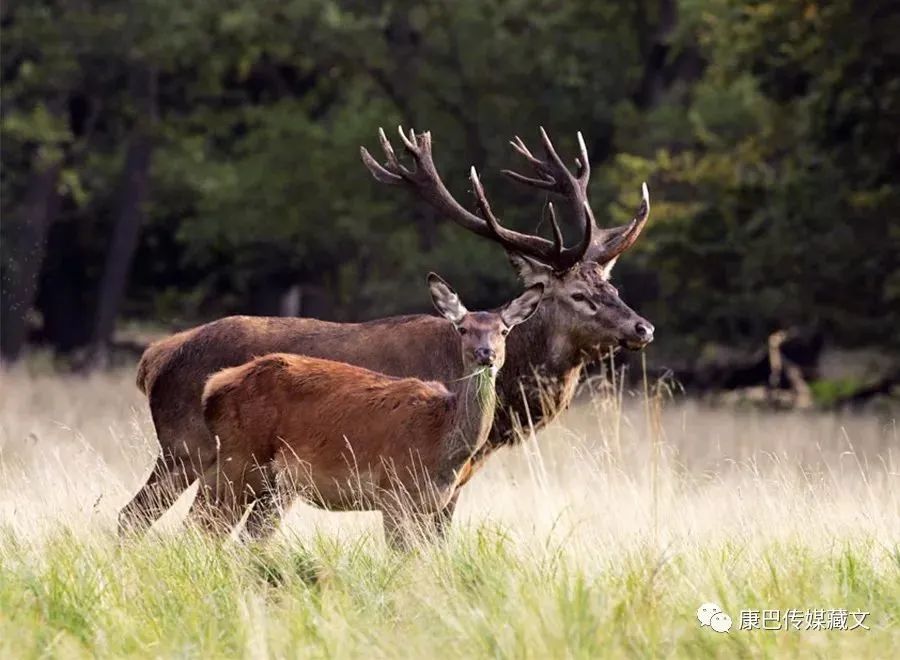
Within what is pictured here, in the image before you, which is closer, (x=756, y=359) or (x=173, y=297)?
(x=756, y=359)

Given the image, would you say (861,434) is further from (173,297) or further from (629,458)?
(173,297)

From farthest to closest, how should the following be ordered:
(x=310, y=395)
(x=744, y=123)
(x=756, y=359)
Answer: (x=756, y=359) < (x=744, y=123) < (x=310, y=395)

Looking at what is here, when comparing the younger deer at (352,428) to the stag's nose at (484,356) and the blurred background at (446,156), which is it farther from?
the blurred background at (446,156)

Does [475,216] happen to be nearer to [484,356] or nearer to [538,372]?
[538,372]

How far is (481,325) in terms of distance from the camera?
742 centimetres

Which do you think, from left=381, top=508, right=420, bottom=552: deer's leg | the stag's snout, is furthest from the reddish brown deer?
left=381, top=508, right=420, bottom=552: deer's leg

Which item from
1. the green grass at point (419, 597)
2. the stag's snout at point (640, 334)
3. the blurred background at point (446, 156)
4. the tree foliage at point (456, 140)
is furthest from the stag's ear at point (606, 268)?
the blurred background at point (446, 156)

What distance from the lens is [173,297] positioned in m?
31.9

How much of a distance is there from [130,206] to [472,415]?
61.0 feet

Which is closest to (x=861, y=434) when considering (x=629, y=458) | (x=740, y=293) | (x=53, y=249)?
(x=740, y=293)

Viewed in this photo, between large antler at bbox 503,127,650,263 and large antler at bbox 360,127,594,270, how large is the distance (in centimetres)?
7

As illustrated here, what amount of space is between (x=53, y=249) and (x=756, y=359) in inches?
453

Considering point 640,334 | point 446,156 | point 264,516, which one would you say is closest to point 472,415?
point 264,516

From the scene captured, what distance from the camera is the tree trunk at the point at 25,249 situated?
23.5m
